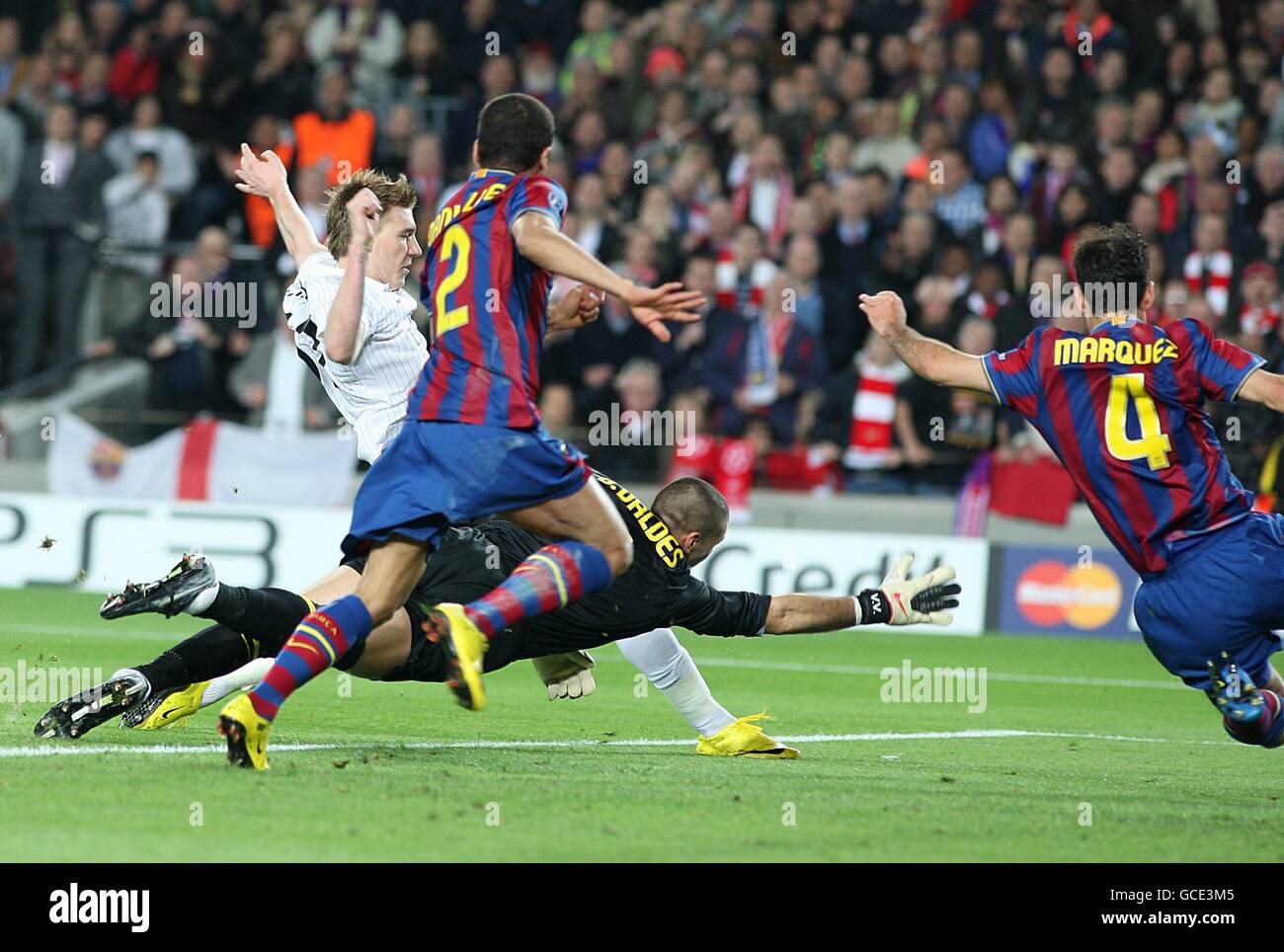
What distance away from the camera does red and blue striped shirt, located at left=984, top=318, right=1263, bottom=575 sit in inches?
265

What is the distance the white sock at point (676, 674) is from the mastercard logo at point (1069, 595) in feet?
25.4

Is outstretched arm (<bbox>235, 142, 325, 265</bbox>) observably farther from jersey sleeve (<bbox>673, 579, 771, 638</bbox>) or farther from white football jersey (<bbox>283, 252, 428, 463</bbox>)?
jersey sleeve (<bbox>673, 579, 771, 638</bbox>)

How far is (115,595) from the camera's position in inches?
268

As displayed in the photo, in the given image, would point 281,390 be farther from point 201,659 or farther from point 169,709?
point 201,659

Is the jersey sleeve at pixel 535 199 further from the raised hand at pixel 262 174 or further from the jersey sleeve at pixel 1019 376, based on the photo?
the raised hand at pixel 262 174

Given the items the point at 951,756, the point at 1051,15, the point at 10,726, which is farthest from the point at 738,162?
the point at 10,726

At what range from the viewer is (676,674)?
7.64 meters

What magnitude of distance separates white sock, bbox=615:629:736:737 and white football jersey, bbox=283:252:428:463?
1.33 metres

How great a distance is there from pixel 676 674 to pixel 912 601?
3.30ft

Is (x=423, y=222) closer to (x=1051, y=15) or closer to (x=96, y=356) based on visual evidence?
(x=96, y=356)

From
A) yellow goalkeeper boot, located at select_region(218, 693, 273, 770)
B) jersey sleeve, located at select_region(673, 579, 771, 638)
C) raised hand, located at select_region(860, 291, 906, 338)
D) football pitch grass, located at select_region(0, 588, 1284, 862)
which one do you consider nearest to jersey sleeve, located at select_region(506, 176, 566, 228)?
raised hand, located at select_region(860, 291, 906, 338)

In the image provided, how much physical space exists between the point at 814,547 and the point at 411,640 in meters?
8.13

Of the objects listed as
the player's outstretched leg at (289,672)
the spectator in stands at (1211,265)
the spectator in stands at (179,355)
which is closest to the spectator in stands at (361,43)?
the spectator in stands at (179,355)

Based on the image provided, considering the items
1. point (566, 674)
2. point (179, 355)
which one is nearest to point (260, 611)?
point (566, 674)
